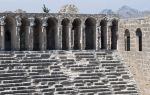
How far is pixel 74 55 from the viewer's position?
944 inches

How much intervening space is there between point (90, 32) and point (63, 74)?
391 centimetres

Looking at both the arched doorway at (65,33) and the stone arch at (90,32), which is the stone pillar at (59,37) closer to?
the arched doorway at (65,33)

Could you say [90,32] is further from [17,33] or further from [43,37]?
[17,33]

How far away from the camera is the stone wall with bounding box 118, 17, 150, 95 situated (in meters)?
22.9

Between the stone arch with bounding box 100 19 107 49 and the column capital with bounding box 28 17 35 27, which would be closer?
the column capital with bounding box 28 17 35 27

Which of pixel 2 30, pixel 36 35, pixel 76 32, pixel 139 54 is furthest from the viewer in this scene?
pixel 76 32

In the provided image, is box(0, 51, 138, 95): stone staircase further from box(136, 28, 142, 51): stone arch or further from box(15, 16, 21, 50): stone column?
box(136, 28, 142, 51): stone arch

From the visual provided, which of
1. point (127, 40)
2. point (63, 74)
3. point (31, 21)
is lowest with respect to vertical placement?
point (63, 74)

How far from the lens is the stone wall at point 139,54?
2289 centimetres

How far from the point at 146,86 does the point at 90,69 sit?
2.75 metres

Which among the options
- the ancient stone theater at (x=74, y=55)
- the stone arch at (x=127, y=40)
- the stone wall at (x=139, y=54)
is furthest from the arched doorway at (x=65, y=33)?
the stone arch at (x=127, y=40)

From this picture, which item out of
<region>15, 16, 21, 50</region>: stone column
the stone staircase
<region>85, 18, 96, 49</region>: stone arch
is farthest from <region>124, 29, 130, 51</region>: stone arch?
<region>15, 16, 21, 50</region>: stone column

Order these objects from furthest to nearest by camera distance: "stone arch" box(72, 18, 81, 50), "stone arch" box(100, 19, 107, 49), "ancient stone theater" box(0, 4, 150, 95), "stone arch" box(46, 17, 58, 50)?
"stone arch" box(100, 19, 107, 49), "stone arch" box(72, 18, 81, 50), "stone arch" box(46, 17, 58, 50), "ancient stone theater" box(0, 4, 150, 95)

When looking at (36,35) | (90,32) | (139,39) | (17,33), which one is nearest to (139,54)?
(139,39)
